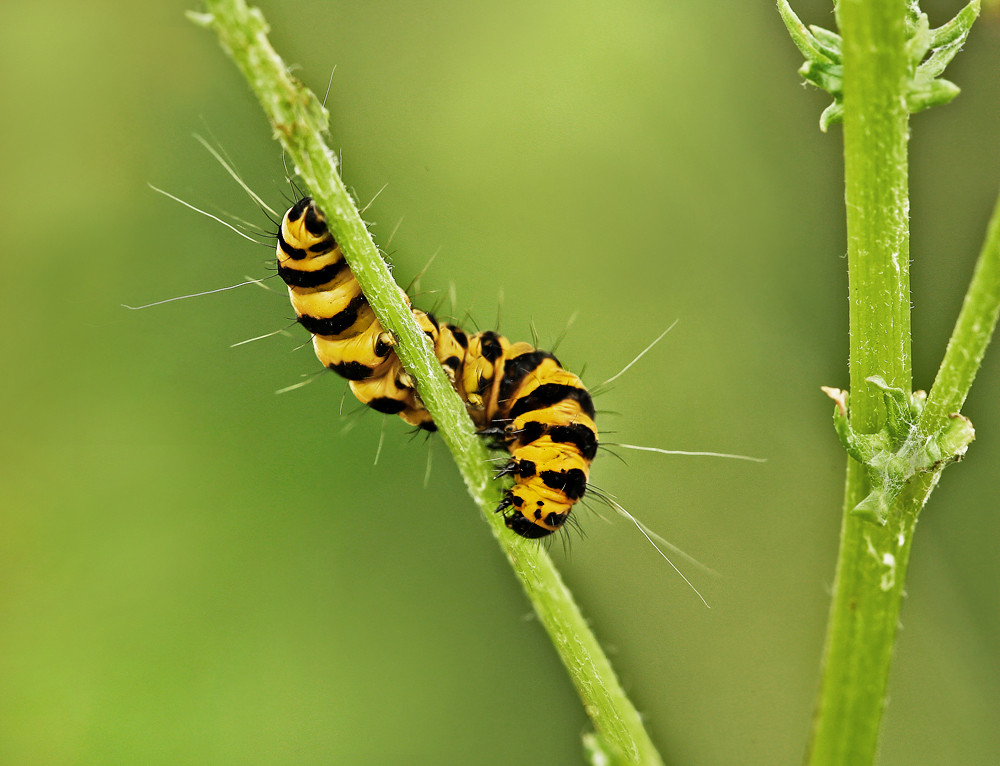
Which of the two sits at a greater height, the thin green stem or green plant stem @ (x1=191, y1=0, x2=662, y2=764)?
the thin green stem

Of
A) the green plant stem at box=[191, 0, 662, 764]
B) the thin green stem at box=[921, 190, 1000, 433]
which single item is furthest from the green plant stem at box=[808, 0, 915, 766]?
the green plant stem at box=[191, 0, 662, 764]

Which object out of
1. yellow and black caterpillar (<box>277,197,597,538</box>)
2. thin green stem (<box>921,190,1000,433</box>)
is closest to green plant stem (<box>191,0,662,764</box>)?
yellow and black caterpillar (<box>277,197,597,538</box>)

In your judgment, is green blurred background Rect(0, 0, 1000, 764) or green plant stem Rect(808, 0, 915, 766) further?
green blurred background Rect(0, 0, 1000, 764)

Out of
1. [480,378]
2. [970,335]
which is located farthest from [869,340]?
[480,378]

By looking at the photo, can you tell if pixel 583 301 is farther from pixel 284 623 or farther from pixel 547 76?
pixel 284 623

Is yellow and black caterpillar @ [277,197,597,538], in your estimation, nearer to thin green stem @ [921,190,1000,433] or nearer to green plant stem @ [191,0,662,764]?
green plant stem @ [191,0,662,764]

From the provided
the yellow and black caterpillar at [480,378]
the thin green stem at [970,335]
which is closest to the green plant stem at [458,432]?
the yellow and black caterpillar at [480,378]

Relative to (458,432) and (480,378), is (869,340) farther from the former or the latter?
(480,378)
